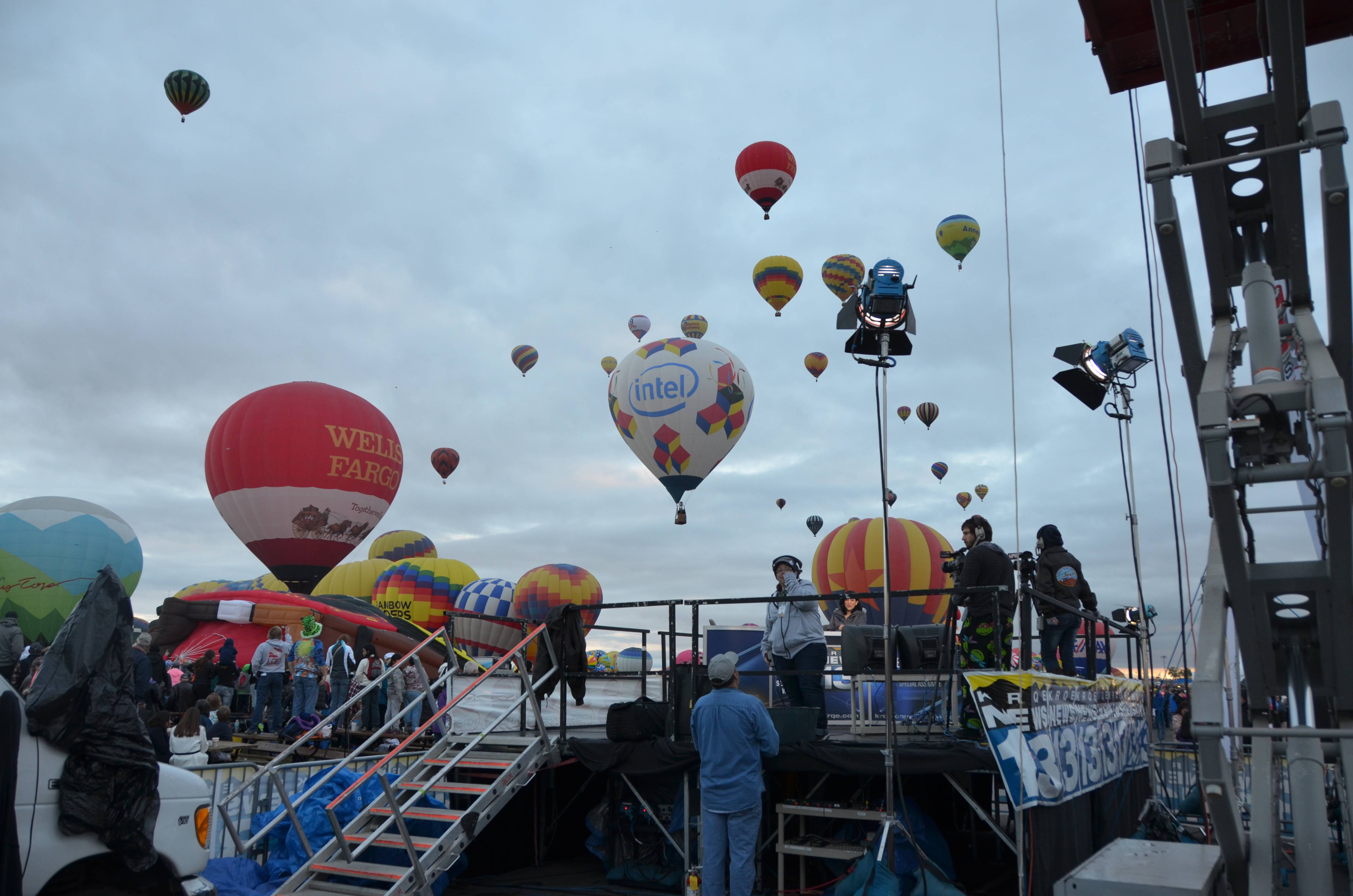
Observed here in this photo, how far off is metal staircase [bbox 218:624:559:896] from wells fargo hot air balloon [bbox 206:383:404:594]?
2100cm

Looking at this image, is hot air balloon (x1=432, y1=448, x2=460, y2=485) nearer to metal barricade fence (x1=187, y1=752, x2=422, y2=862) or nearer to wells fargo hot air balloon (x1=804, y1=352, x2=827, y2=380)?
wells fargo hot air balloon (x1=804, y1=352, x2=827, y2=380)

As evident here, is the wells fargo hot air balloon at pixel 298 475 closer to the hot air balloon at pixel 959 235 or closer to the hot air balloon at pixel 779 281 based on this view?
the hot air balloon at pixel 779 281

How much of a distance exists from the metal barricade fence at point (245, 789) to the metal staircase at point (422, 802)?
163 millimetres

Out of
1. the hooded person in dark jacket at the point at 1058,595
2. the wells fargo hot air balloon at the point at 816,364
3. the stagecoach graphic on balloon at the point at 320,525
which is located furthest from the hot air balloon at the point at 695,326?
the hooded person in dark jacket at the point at 1058,595

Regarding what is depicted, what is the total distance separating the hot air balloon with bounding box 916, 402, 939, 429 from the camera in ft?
139

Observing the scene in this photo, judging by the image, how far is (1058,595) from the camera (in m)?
9.55

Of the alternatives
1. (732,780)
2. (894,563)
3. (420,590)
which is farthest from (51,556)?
(732,780)

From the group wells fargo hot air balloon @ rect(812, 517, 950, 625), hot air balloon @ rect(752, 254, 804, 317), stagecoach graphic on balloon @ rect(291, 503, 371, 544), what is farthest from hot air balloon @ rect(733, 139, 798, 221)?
stagecoach graphic on balloon @ rect(291, 503, 371, 544)

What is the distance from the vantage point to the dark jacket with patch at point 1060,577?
9578 mm

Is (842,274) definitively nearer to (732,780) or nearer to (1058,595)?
(1058,595)

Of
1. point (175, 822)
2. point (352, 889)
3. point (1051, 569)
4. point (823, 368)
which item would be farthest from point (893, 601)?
point (175, 822)

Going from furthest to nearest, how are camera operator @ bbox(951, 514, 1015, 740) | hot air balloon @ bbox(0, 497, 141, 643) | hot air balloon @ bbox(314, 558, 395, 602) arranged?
hot air balloon @ bbox(314, 558, 395, 602) < hot air balloon @ bbox(0, 497, 141, 643) < camera operator @ bbox(951, 514, 1015, 740)

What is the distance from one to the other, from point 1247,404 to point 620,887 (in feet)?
24.1

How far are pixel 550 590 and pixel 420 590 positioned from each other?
16.4 feet
